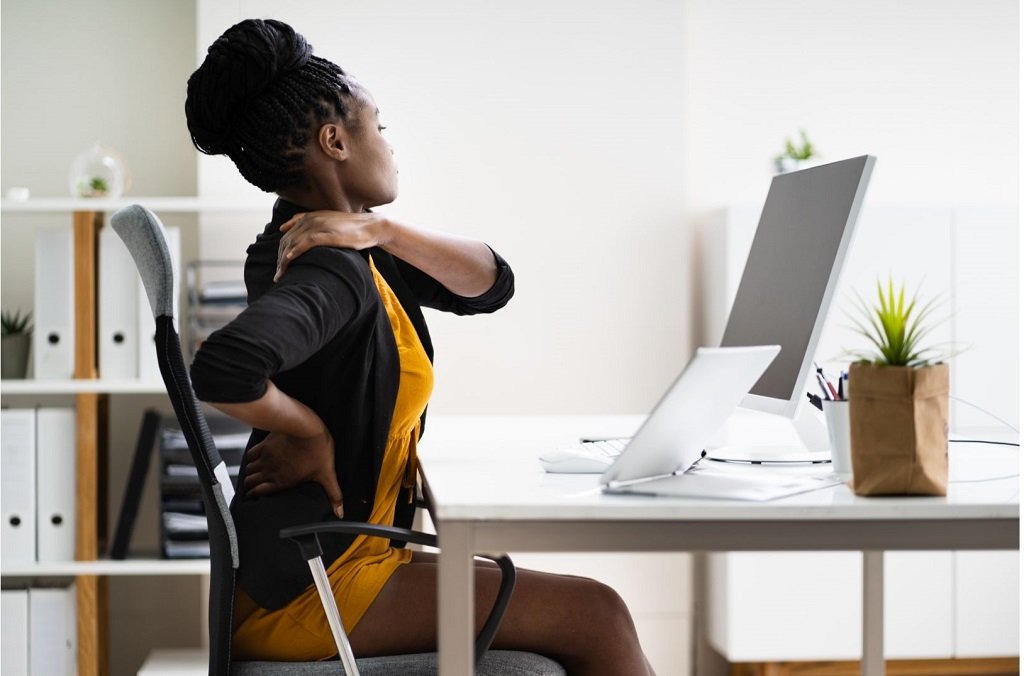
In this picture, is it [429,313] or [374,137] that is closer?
[374,137]

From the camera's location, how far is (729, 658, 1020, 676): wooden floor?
10.9 ft

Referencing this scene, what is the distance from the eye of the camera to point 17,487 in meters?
2.91

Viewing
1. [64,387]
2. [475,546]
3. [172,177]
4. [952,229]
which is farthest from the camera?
[172,177]

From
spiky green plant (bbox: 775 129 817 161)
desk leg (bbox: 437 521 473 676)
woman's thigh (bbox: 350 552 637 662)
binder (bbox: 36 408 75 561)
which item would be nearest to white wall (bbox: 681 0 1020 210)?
spiky green plant (bbox: 775 129 817 161)

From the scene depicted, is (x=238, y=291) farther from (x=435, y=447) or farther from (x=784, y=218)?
(x=784, y=218)

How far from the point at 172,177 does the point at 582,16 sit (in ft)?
Answer: 4.58

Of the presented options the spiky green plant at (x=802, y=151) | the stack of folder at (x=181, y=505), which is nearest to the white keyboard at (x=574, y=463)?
the stack of folder at (x=181, y=505)

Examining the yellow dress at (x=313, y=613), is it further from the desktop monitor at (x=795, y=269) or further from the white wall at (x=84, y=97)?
the white wall at (x=84, y=97)

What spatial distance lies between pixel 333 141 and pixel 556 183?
192cm

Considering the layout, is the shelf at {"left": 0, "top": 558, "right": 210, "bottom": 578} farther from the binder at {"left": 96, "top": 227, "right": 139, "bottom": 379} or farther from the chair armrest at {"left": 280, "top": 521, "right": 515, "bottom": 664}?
the chair armrest at {"left": 280, "top": 521, "right": 515, "bottom": 664}

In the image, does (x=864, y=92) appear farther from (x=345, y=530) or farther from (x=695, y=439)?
(x=345, y=530)

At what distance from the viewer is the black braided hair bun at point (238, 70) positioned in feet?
4.58

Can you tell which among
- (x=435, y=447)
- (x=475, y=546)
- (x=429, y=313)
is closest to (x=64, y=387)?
(x=429, y=313)

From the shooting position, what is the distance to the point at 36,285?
2.91m
